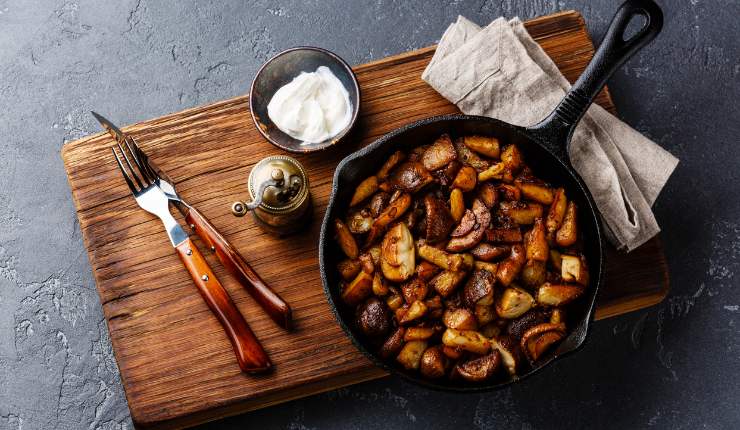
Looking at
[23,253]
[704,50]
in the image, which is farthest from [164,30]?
[704,50]

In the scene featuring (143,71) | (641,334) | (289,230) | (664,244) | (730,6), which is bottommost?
(641,334)

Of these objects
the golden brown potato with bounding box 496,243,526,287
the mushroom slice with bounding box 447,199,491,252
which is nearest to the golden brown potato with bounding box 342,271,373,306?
the mushroom slice with bounding box 447,199,491,252

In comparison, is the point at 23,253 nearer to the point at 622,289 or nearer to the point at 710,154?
the point at 622,289

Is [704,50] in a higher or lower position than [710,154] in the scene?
higher

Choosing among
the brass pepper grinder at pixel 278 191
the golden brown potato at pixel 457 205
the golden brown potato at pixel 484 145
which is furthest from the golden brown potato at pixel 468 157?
the brass pepper grinder at pixel 278 191

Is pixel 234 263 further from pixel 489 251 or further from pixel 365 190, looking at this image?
pixel 489 251

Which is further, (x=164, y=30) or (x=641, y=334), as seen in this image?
(x=164, y=30)

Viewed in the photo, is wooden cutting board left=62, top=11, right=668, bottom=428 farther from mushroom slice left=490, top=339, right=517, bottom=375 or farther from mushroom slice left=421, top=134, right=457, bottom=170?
mushroom slice left=490, top=339, right=517, bottom=375
